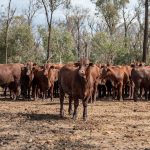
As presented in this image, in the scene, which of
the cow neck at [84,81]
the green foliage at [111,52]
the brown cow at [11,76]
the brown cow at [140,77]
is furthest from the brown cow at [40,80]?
the green foliage at [111,52]

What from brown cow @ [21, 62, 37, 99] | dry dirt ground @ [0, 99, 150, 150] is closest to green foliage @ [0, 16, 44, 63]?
brown cow @ [21, 62, 37, 99]

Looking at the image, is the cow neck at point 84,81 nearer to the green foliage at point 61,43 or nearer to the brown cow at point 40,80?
the brown cow at point 40,80

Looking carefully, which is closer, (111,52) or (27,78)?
(27,78)

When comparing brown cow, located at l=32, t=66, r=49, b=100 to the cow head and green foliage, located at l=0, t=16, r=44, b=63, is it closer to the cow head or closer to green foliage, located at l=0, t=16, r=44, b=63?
the cow head

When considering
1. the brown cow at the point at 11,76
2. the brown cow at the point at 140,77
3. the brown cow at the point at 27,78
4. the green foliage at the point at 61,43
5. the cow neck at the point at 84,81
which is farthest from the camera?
the green foliage at the point at 61,43

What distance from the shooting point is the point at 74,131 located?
1130 cm

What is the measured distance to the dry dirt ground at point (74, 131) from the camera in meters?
9.59

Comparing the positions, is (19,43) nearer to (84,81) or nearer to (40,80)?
(40,80)

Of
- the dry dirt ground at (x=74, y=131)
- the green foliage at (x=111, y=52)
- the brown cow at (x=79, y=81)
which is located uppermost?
the green foliage at (x=111, y=52)

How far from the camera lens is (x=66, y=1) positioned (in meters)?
50.2

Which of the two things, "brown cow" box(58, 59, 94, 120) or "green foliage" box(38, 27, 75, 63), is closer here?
"brown cow" box(58, 59, 94, 120)

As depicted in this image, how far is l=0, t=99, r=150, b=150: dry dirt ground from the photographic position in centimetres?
959

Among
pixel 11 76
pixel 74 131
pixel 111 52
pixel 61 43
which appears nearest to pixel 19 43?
pixel 61 43

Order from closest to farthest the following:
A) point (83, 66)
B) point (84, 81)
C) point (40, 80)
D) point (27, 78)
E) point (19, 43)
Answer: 1. point (83, 66)
2. point (84, 81)
3. point (40, 80)
4. point (27, 78)
5. point (19, 43)
